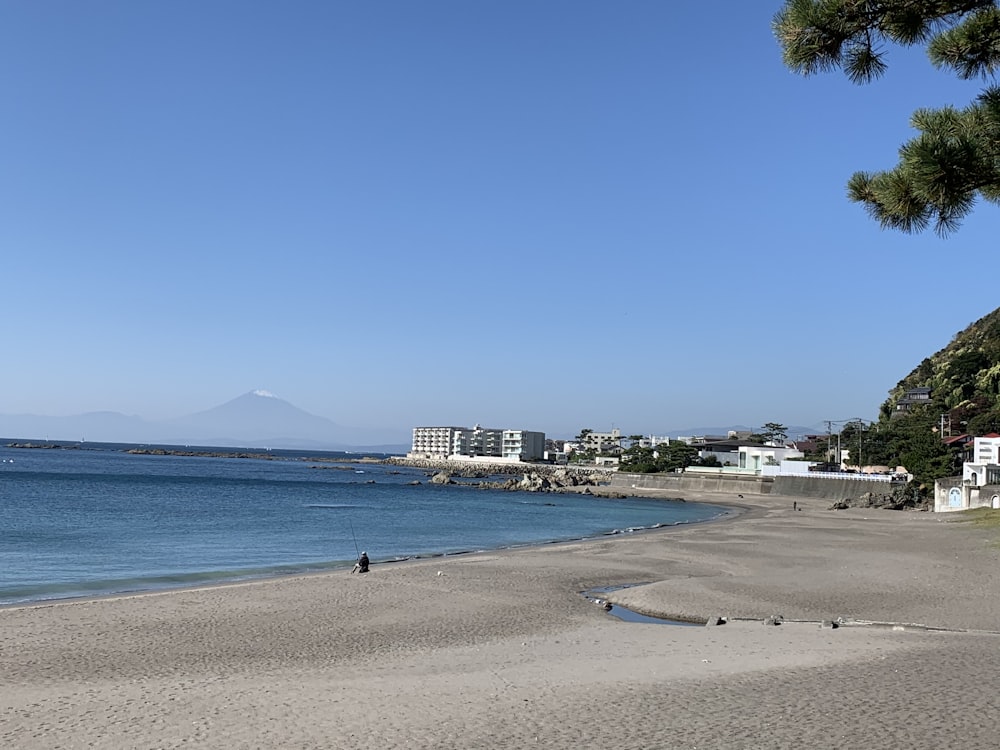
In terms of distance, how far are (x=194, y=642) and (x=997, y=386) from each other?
330 feet

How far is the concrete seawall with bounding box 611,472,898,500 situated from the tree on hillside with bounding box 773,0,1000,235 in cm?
5621

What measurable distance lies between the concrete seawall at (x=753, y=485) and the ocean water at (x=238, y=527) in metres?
11.5

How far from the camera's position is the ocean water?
2266 centimetres

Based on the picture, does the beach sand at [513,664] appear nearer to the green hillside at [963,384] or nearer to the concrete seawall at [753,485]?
the concrete seawall at [753,485]

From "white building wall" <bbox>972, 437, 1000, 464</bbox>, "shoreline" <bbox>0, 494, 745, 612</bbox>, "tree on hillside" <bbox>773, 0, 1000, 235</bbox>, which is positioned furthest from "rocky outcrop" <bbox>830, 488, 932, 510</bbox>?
"tree on hillside" <bbox>773, 0, 1000, 235</bbox>

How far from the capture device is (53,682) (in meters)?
10.4

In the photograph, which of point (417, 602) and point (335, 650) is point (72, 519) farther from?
point (335, 650)

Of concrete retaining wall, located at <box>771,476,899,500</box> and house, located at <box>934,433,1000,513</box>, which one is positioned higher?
house, located at <box>934,433,1000,513</box>

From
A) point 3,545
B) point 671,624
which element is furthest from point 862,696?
point 3,545

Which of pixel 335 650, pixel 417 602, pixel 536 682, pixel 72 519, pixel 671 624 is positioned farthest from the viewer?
pixel 72 519

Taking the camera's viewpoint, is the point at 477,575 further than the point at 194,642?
Yes

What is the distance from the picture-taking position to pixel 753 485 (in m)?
77.5

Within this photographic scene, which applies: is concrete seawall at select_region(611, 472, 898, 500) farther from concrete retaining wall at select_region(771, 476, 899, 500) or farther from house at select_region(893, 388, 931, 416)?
house at select_region(893, 388, 931, 416)

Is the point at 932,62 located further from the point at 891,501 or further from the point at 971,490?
the point at 891,501
